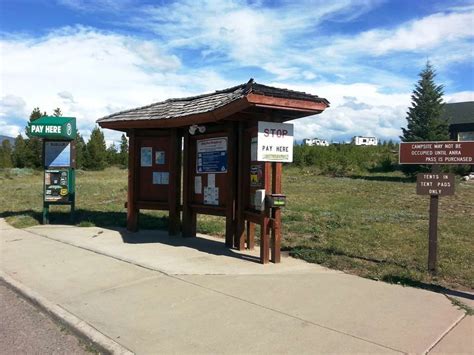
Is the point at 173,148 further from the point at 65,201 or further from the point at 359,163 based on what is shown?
the point at 359,163

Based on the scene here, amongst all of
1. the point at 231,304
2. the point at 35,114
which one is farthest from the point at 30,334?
the point at 35,114

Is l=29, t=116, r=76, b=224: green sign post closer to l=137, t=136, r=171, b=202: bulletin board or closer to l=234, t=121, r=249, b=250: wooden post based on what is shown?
l=137, t=136, r=171, b=202: bulletin board

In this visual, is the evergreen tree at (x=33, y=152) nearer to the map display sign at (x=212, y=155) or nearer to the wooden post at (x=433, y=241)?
the map display sign at (x=212, y=155)

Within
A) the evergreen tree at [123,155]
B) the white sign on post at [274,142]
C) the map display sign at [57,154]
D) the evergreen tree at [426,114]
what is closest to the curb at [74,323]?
the white sign on post at [274,142]

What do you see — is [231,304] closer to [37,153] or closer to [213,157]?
[213,157]

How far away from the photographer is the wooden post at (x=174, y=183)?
411 inches

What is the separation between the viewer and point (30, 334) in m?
5.06

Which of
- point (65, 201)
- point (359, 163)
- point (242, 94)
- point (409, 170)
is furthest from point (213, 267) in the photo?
point (359, 163)

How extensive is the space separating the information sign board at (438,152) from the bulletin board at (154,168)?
531cm

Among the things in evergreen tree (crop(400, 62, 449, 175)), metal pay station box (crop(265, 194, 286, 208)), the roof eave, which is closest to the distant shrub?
evergreen tree (crop(400, 62, 449, 175))

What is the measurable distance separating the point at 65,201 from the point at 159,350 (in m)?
9.07

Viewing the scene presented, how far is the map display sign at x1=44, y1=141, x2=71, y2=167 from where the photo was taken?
41.6ft

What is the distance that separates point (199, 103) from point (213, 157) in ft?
3.52

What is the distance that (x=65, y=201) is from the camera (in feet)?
41.4
